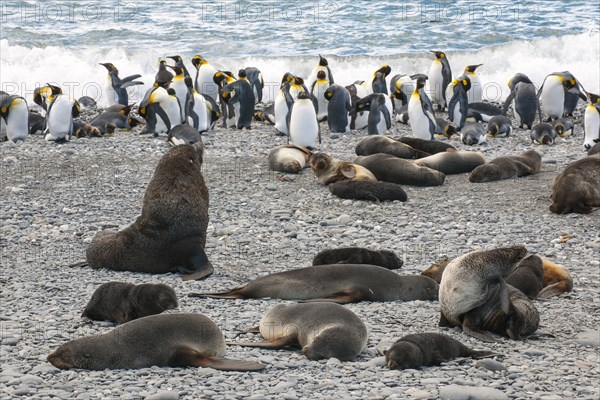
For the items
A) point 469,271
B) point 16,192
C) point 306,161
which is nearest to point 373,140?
point 306,161

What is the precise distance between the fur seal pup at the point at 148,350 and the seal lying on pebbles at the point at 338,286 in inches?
51.7

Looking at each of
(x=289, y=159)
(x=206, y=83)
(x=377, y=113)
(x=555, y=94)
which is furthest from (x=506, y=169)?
(x=206, y=83)

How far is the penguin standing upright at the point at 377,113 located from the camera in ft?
46.7

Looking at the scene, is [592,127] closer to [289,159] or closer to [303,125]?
[303,125]

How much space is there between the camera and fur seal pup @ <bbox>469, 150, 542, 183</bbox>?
34.4 ft

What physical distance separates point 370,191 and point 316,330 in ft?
15.7

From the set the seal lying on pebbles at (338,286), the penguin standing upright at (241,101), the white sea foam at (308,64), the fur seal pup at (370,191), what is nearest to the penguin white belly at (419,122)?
the penguin standing upright at (241,101)

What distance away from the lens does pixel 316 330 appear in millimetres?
4957

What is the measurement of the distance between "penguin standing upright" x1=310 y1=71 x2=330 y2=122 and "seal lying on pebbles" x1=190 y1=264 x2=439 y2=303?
29.8 feet

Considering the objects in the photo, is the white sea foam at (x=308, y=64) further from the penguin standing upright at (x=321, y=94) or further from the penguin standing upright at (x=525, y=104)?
the penguin standing upright at (x=525, y=104)

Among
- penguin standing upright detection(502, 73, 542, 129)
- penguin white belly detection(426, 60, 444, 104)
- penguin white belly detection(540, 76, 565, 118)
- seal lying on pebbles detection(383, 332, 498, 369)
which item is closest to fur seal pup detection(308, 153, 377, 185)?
seal lying on pebbles detection(383, 332, 498, 369)

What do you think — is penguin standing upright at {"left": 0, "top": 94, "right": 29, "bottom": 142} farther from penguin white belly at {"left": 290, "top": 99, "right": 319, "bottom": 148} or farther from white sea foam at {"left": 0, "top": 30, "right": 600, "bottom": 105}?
white sea foam at {"left": 0, "top": 30, "right": 600, "bottom": 105}

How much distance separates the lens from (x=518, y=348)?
5.23 meters

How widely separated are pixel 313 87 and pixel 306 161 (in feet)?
16.6
